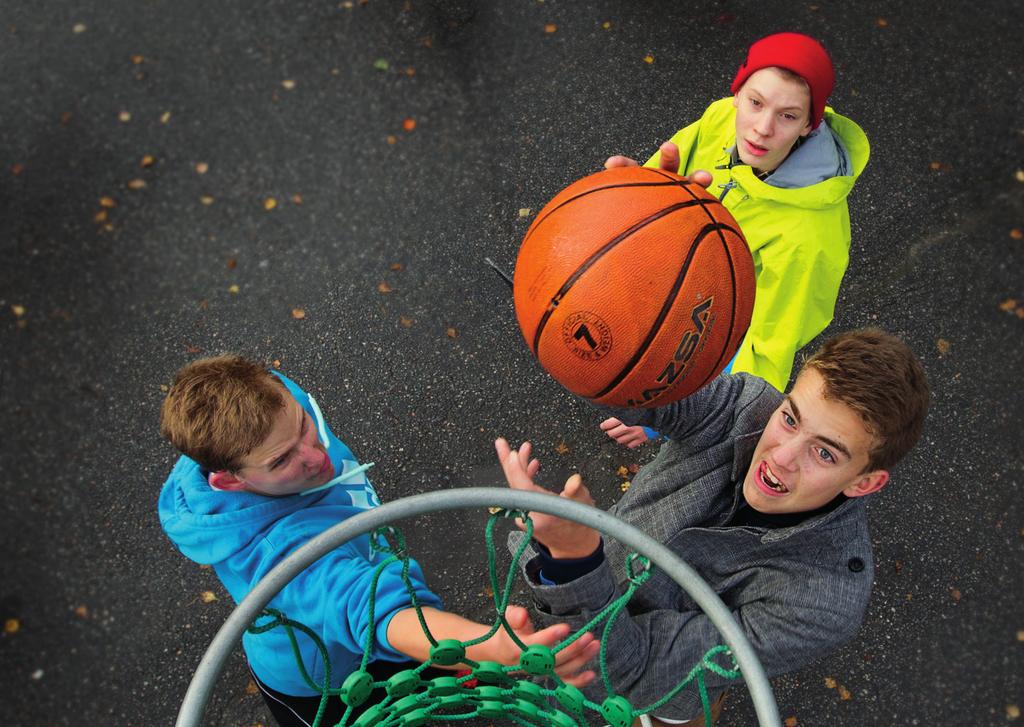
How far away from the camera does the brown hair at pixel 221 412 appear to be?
2596 mm

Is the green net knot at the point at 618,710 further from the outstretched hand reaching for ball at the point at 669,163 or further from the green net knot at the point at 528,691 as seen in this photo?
the outstretched hand reaching for ball at the point at 669,163

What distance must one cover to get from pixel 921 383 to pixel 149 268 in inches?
153

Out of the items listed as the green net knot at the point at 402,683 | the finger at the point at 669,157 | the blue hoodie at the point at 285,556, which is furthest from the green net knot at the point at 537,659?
the finger at the point at 669,157

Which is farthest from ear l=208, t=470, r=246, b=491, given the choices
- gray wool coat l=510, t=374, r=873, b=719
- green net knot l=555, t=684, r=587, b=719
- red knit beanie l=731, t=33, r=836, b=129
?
red knit beanie l=731, t=33, r=836, b=129

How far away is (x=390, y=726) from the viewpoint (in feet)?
9.12

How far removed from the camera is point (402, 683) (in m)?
2.33

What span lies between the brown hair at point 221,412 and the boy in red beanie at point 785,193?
5.18 ft

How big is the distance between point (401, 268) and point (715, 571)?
260cm

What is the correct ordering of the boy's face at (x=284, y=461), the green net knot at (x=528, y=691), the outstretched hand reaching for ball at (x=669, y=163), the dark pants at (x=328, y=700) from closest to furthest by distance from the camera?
the green net knot at (x=528, y=691), the boy's face at (x=284, y=461), the outstretched hand reaching for ball at (x=669, y=163), the dark pants at (x=328, y=700)

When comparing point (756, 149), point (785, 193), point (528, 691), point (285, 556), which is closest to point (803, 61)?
point (756, 149)

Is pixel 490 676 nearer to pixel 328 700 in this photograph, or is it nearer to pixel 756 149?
pixel 328 700

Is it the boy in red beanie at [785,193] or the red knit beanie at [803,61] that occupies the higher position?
the red knit beanie at [803,61]

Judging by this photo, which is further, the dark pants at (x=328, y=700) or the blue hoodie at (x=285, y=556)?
the dark pants at (x=328, y=700)

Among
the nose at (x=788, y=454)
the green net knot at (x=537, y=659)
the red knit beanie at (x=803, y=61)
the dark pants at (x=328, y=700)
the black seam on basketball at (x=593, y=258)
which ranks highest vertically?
the red knit beanie at (x=803, y=61)
